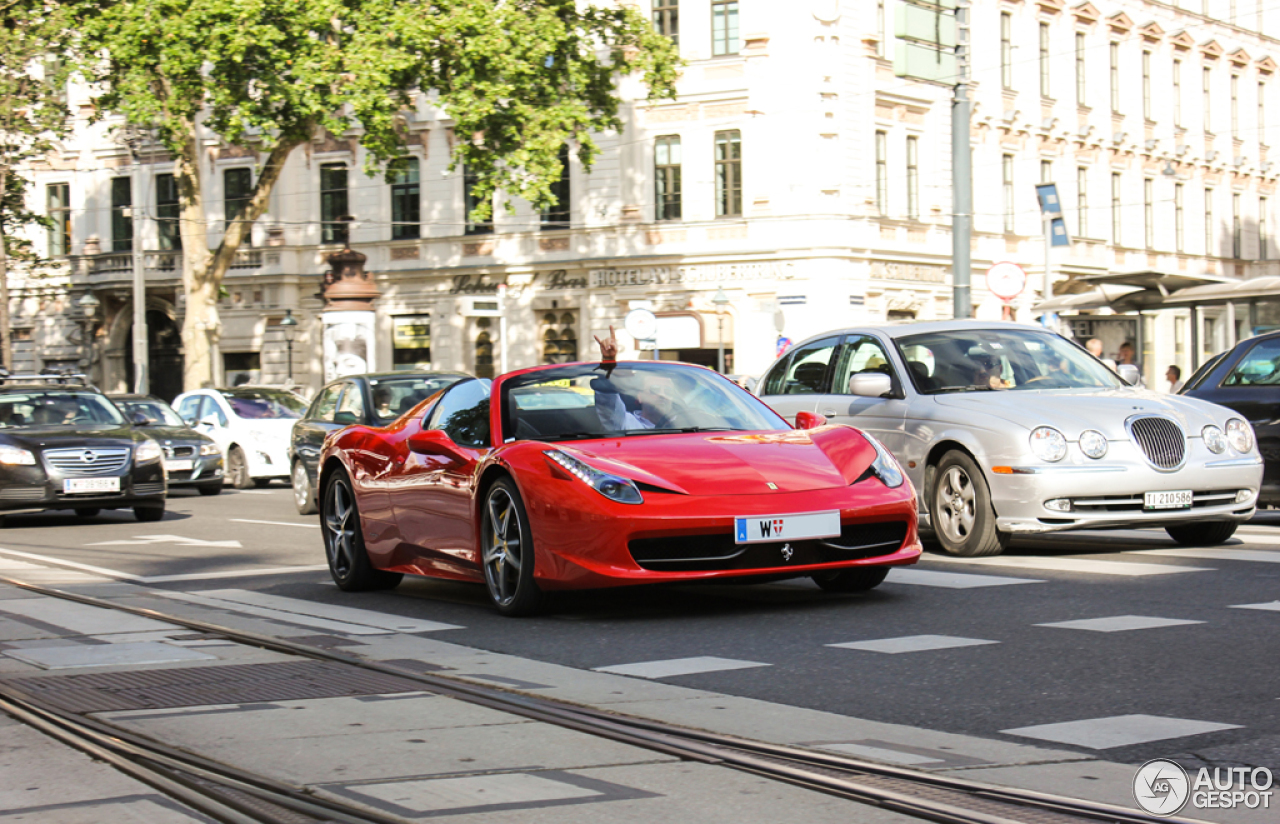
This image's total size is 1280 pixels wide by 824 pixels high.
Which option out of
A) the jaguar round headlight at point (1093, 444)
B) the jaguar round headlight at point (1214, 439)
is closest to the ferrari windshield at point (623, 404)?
the jaguar round headlight at point (1093, 444)

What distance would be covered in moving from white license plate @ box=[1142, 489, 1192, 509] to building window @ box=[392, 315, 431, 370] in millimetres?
39064

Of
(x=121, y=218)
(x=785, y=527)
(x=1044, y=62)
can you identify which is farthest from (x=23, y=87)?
(x=785, y=527)

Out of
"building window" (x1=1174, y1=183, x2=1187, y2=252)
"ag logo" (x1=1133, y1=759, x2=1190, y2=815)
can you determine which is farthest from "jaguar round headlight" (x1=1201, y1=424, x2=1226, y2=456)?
"building window" (x1=1174, y1=183, x2=1187, y2=252)

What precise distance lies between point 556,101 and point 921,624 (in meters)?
28.3

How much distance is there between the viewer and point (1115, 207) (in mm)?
52750

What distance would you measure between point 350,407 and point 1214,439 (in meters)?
10.7

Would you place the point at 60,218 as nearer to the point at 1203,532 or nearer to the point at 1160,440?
the point at 1203,532

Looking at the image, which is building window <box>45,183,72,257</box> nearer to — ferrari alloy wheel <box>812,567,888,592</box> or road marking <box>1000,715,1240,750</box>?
ferrari alloy wheel <box>812,567,888,592</box>

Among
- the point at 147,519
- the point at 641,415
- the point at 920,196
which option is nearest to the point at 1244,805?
the point at 641,415

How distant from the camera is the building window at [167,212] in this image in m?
52.8

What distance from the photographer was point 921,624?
7.72 m

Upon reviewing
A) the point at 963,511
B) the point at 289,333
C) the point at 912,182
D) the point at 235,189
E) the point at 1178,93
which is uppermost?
the point at 1178,93

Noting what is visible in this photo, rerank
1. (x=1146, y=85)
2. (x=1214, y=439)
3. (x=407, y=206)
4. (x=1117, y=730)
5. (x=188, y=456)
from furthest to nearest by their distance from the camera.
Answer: (x=1146, y=85) → (x=407, y=206) → (x=188, y=456) → (x=1214, y=439) → (x=1117, y=730)

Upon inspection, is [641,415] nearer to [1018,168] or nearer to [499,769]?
[499,769]
